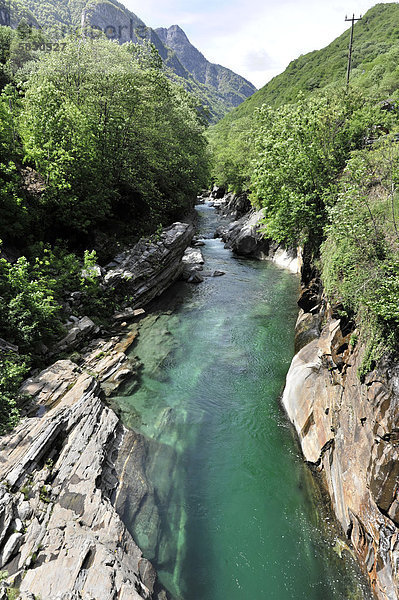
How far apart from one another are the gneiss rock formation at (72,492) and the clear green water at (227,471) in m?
0.85

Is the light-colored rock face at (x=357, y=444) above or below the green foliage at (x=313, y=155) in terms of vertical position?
below

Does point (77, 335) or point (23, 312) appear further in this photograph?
point (77, 335)

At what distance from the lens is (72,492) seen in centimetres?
841

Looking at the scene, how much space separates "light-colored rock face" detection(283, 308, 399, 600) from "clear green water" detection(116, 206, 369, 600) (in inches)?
26.8

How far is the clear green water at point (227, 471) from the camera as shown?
7.56m

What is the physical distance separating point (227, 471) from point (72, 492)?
4.62 meters

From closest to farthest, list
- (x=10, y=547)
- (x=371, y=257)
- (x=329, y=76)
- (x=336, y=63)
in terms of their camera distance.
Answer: (x=10, y=547), (x=371, y=257), (x=329, y=76), (x=336, y=63)

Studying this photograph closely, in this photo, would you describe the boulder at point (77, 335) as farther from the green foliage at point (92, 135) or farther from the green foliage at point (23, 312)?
the green foliage at point (92, 135)

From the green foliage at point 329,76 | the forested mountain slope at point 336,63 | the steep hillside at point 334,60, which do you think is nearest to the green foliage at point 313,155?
the green foliage at point 329,76

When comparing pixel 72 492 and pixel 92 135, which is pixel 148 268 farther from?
pixel 72 492

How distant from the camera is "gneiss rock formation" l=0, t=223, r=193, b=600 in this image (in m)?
6.34

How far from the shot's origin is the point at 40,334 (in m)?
13.6

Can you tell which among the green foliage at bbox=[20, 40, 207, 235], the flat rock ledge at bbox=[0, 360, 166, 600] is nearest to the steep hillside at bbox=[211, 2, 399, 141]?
the green foliage at bbox=[20, 40, 207, 235]

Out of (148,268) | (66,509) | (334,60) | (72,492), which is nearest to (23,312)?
(72,492)
